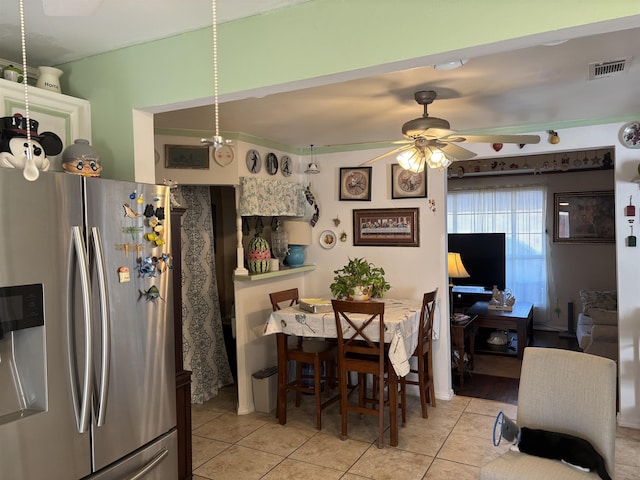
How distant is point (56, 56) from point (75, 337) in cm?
141

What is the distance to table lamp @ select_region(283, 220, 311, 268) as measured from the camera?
468 centimetres

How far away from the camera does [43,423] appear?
1.61m

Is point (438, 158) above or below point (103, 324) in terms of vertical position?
above

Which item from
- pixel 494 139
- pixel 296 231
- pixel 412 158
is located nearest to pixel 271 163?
pixel 296 231

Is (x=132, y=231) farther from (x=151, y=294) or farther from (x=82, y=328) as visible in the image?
(x=82, y=328)

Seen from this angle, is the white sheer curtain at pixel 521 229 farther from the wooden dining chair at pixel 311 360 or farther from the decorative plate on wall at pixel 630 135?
the wooden dining chair at pixel 311 360

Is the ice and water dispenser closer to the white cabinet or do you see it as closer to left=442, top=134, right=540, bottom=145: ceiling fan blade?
the white cabinet

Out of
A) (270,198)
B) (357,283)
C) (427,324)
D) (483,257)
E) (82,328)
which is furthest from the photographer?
(483,257)

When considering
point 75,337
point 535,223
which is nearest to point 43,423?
point 75,337

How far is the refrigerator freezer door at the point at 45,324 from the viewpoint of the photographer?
5.01 ft

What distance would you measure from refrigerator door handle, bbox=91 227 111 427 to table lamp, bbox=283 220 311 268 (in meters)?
2.92

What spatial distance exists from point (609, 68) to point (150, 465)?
2.98m

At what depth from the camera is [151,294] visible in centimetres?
201

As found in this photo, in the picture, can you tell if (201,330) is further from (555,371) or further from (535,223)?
(535,223)
